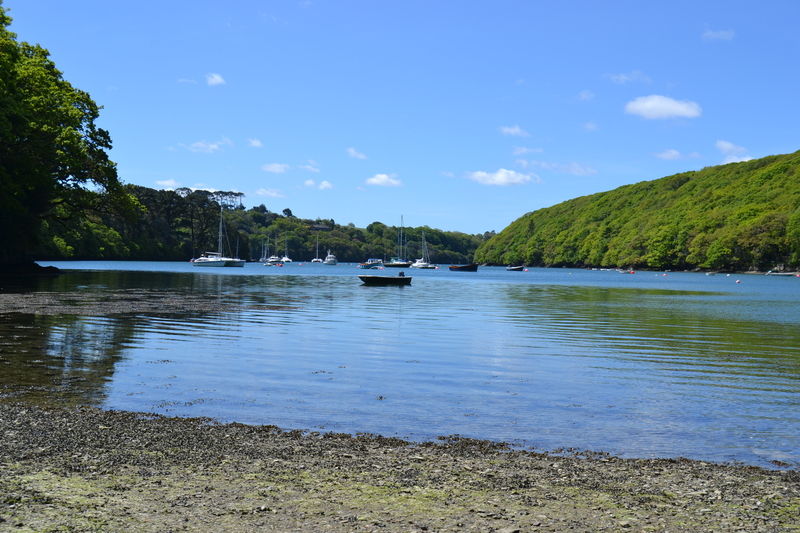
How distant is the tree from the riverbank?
51264mm

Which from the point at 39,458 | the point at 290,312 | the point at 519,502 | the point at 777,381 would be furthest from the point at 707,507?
the point at 290,312

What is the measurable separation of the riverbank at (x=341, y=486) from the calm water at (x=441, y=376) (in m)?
1.56

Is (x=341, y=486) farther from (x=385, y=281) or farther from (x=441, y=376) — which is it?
(x=385, y=281)

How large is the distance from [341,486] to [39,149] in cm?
6357

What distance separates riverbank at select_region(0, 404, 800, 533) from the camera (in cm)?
806

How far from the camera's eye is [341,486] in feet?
30.9

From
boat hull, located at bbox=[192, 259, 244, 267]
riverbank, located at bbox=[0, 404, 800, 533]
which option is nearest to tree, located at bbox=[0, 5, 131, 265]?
riverbank, located at bbox=[0, 404, 800, 533]

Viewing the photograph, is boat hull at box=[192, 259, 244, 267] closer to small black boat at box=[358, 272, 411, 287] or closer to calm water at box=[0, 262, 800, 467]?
small black boat at box=[358, 272, 411, 287]

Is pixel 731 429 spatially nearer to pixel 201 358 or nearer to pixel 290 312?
pixel 201 358

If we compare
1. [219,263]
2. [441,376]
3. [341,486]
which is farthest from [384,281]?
[219,263]

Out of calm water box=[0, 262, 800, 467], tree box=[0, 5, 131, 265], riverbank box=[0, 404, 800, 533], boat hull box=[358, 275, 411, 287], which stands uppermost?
tree box=[0, 5, 131, 265]

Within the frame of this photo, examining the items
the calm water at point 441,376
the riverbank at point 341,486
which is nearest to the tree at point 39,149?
the calm water at point 441,376

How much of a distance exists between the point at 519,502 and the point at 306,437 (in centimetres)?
468

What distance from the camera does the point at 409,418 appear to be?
1448cm
